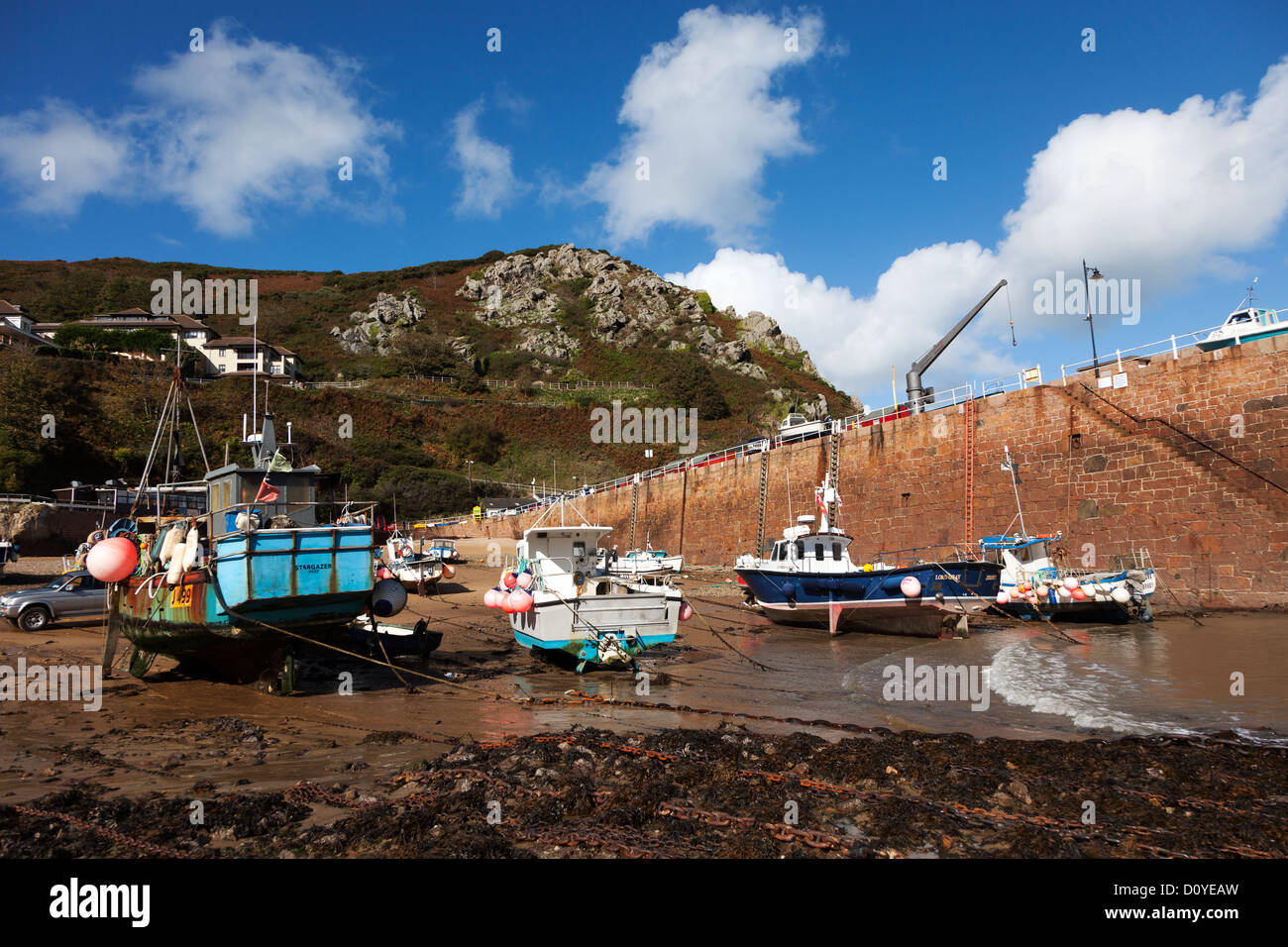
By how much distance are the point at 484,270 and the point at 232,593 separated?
409 ft

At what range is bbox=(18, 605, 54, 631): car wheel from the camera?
16703 mm

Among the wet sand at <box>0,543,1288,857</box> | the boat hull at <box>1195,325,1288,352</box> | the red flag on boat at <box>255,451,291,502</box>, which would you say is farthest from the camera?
the boat hull at <box>1195,325,1288,352</box>

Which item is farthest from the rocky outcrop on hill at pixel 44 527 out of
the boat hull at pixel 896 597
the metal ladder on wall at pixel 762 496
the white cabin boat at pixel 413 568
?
the boat hull at pixel 896 597

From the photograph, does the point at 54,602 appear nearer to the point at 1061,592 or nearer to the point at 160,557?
the point at 160,557

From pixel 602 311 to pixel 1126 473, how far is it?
91.3 meters

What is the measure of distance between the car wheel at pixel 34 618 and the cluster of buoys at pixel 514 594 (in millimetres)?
12270

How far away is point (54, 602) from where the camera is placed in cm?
1722

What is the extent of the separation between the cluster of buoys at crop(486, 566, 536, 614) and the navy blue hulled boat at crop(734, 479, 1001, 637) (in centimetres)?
900

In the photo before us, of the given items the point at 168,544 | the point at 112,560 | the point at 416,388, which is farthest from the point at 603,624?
the point at 416,388

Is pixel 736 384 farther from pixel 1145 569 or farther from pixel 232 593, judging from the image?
pixel 232 593

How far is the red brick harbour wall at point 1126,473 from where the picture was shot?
1830 centimetres

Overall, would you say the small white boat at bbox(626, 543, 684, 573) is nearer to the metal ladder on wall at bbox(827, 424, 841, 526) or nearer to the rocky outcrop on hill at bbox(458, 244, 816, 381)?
the metal ladder on wall at bbox(827, 424, 841, 526)

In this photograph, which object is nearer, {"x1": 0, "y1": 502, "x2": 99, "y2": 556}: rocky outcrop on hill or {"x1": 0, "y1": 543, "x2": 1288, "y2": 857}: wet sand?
{"x1": 0, "y1": 543, "x2": 1288, "y2": 857}: wet sand

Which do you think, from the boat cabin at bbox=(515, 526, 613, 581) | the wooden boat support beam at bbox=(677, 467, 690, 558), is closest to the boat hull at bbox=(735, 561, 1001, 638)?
the boat cabin at bbox=(515, 526, 613, 581)
